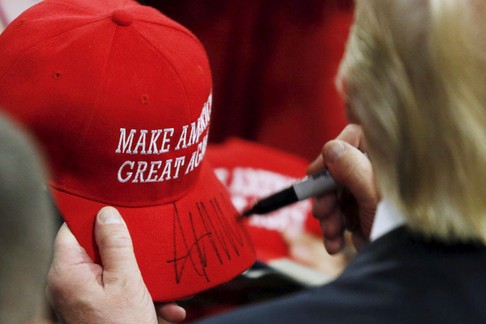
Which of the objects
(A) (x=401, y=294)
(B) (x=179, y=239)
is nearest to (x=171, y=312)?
(B) (x=179, y=239)

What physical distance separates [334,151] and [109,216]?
1.10ft

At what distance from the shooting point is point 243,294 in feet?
4.79

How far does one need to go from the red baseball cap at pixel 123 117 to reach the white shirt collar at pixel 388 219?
23 cm

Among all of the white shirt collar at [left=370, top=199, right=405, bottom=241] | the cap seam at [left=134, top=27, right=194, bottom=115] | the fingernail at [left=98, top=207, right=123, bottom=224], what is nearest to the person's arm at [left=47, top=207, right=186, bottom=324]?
the fingernail at [left=98, top=207, right=123, bottom=224]

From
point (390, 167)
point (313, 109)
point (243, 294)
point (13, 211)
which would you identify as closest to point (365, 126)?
point (390, 167)

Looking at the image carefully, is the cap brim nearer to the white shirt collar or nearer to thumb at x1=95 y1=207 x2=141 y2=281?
thumb at x1=95 y1=207 x2=141 y2=281

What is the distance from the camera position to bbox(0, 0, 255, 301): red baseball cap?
885 millimetres

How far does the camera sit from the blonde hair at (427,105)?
2.56 ft

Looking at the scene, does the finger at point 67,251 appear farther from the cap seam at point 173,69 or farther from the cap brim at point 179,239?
the cap seam at point 173,69

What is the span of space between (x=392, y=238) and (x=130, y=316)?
1.00 feet

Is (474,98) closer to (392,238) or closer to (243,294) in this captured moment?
(392,238)

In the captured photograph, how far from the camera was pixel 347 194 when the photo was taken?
119cm

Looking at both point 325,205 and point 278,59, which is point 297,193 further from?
point 278,59

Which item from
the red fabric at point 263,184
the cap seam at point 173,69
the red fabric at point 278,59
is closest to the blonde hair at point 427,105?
the cap seam at point 173,69
